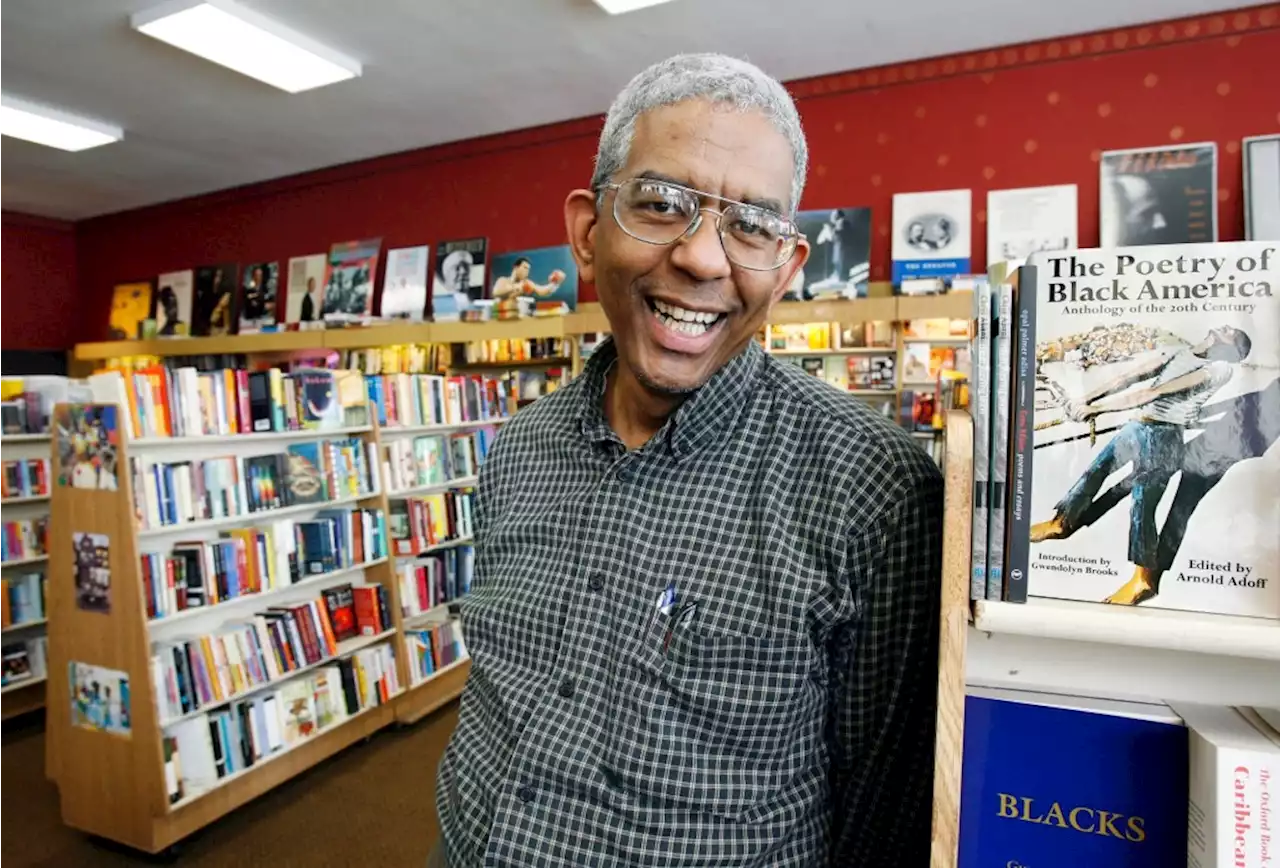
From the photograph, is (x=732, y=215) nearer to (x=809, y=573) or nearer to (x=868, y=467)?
(x=868, y=467)

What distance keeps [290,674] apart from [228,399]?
1.24m

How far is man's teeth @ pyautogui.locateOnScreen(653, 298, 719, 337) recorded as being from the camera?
1.06 metres

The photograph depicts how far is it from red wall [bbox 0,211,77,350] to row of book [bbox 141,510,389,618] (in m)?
7.60

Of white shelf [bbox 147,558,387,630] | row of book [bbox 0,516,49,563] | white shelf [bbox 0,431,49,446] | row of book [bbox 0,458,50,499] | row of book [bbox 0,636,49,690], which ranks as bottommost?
row of book [bbox 0,636,49,690]

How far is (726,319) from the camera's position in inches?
42.4

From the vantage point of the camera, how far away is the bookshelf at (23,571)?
4160mm

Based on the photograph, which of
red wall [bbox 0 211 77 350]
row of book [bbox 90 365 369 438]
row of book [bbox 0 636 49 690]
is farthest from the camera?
red wall [bbox 0 211 77 350]

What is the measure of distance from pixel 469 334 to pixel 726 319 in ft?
17.3

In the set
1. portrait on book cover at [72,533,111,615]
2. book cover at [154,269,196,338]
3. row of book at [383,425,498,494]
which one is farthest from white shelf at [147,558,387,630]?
book cover at [154,269,196,338]

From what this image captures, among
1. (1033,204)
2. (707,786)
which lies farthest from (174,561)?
(1033,204)

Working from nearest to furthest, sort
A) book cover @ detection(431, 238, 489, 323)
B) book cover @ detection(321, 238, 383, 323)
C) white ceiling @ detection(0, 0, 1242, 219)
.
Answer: white ceiling @ detection(0, 0, 1242, 219) < book cover @ detection(431, 238, 489, 323) < book cover @ detection(321, 238, 383, 323)

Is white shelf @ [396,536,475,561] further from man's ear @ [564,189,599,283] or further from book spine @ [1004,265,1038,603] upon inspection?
book spine @ [1004,265,1038,603]

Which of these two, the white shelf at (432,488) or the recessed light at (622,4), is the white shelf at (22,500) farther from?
the recessed light at (622,4)

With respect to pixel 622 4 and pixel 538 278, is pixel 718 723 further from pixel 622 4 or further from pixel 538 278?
pixel 538 278
